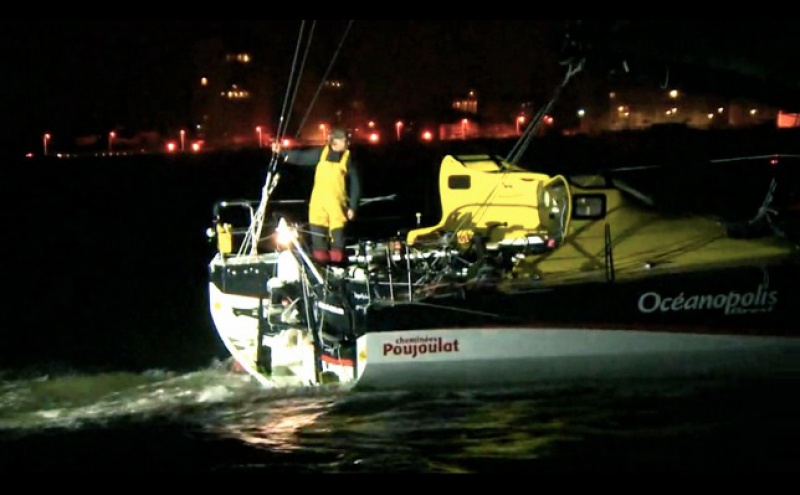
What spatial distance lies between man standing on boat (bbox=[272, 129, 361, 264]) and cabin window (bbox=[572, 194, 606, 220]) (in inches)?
103

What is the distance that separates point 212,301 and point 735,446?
6196 mm

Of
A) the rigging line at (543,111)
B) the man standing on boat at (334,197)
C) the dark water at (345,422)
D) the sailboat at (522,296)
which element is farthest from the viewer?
the man standing on boat at (334,197)

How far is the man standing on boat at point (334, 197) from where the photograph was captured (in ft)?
43.1

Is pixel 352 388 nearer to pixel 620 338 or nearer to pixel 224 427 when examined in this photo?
pixel 224 427

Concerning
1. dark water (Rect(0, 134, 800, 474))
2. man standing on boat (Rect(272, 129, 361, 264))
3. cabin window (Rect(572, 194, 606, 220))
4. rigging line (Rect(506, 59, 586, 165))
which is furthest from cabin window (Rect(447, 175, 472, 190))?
dark water (Rect(0, 134, 800, 474))

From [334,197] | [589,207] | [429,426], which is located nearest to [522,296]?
[429,426]

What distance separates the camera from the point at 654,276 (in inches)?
492

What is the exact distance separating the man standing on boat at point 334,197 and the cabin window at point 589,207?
2.62 m

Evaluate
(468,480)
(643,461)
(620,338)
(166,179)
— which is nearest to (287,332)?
(620,338)

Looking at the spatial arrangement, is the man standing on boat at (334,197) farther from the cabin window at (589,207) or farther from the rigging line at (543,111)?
the cabin window at (589,207)

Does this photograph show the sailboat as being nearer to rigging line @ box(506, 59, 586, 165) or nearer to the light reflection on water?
rigging line @ box(506, 59, 586, 165)

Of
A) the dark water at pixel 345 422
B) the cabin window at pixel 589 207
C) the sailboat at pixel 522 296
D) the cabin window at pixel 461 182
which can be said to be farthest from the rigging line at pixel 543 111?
the dark water at pixel 345 422

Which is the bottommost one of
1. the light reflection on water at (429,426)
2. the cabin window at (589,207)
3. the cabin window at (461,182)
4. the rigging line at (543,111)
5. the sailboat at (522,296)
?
the light reflection on water at (429,426)

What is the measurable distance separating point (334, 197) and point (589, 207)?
3.04m
